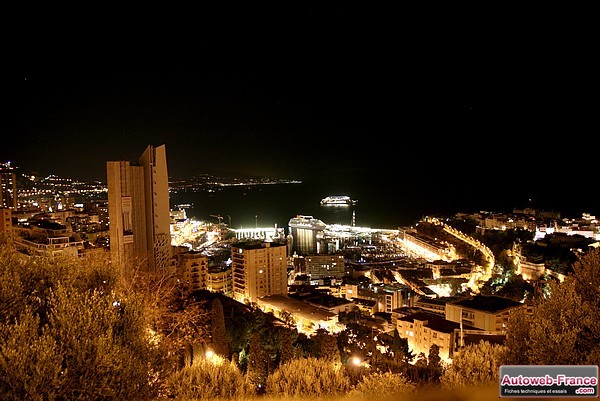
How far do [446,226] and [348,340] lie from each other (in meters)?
18.8

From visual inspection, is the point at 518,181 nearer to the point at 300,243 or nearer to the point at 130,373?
the point at 300,243

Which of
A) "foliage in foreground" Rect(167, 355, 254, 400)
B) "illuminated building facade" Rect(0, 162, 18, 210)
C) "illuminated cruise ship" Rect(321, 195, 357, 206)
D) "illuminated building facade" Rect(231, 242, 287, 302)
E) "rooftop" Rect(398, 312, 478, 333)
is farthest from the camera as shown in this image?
"illuminated cruise ship" Rect(321, 195, 357, 206)

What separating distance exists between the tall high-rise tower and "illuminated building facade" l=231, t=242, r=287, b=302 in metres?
3.01

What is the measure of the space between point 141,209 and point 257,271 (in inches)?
173

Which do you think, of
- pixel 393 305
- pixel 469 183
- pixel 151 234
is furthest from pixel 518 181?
pixel 151 234

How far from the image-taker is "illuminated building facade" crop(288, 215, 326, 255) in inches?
1043

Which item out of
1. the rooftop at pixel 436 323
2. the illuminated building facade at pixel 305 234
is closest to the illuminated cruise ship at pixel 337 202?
the illuminated building facade at pixel 305 234

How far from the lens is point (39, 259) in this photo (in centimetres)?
286

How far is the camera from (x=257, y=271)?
43.3 feet

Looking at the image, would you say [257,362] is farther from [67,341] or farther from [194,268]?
[194,268]

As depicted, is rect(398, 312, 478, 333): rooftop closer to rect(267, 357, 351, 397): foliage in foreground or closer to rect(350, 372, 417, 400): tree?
rect(267, 357, 351, 397): foliage in foreground

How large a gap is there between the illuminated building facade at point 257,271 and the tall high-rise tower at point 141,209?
3.01m

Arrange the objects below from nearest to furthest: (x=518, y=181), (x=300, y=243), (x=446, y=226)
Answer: (x=446, y=226)
(x=300, y=243)
(x=518, y=181)

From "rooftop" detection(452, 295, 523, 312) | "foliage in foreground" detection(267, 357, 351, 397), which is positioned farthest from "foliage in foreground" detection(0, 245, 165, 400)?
"rooftop" detection(452, 295, 523, 312)
